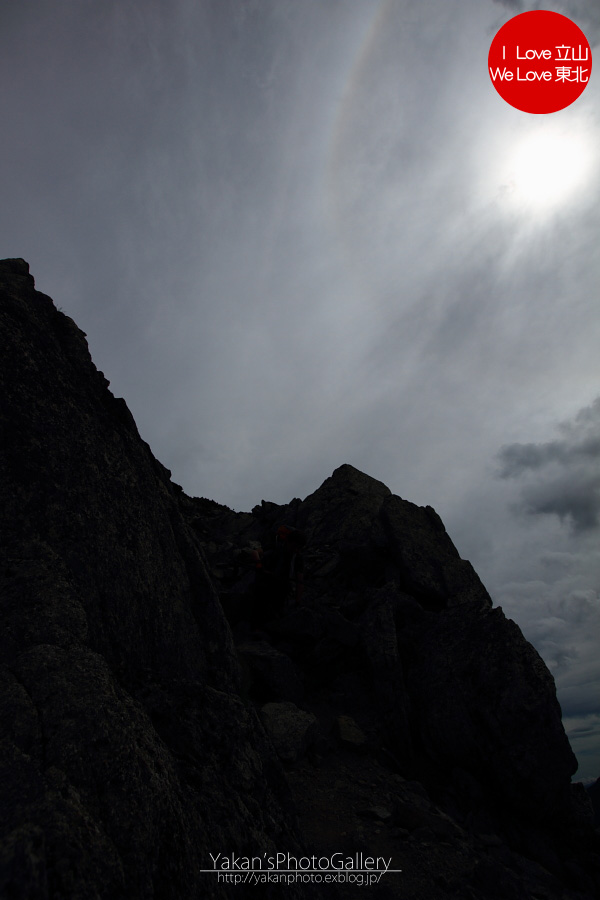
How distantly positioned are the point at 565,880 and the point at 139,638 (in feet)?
40.5

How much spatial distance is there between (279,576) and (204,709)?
1073 cm

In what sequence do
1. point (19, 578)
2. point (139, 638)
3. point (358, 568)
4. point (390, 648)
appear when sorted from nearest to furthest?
point (19, 578) → point (139, 638) → point (390, 648) → point (358, 568)

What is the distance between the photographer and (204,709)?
275 inches

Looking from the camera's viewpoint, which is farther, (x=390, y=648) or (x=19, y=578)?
(x=390, y=648)

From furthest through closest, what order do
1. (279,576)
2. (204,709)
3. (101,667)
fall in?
(279,576), (204,709), (101,667)

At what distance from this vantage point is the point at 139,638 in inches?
327

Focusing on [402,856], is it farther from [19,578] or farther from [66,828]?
[19,578]

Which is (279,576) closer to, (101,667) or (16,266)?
(101,667)

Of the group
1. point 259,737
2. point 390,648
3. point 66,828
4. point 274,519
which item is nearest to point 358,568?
point 390,648

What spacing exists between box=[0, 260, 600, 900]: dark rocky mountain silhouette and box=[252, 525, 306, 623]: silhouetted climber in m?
0.52

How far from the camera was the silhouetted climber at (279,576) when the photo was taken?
1741cm

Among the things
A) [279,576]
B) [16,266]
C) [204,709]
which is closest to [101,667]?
[204,709]

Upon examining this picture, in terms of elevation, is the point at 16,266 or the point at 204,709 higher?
the point at 16,266

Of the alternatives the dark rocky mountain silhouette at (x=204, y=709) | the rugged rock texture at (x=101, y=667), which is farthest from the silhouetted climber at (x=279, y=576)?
the rugged rock texture at (x=101, y=667)
